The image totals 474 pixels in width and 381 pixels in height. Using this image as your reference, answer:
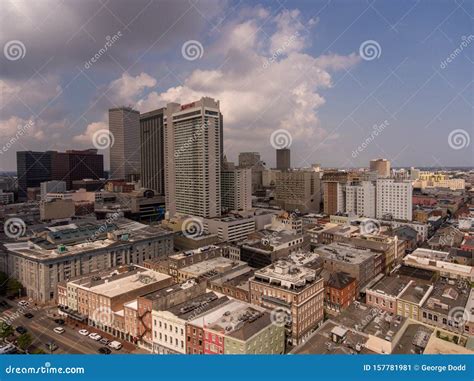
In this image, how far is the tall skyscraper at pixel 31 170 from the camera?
3182 centimetres

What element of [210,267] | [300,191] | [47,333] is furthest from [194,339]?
Answer: [300,191]

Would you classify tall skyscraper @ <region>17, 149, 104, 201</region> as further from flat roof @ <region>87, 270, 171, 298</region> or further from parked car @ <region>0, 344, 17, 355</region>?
parked car @ <region>0, 344, 17, 355</region>

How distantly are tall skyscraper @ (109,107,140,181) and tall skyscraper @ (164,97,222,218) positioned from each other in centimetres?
1489

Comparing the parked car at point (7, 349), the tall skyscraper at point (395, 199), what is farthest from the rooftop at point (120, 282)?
the tall skyscraper at point (395, 199)

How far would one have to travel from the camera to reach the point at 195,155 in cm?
1911

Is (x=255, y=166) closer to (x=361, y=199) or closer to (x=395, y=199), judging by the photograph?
(x=361, y=199)

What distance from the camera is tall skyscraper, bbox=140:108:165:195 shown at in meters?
32.8

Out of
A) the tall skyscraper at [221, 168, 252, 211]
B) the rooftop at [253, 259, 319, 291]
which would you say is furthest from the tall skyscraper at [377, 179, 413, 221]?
the rooftop at [253, 259, 319, 291]

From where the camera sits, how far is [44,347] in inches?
276

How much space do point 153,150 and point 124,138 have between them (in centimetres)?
412

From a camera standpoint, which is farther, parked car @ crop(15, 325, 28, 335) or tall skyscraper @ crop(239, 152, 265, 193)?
tall skyscraper @ crop(239, 152, 265, 193)

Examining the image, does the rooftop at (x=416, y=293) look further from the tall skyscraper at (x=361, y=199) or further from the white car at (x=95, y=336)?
the tall skyscraper at (x=361, y=199)

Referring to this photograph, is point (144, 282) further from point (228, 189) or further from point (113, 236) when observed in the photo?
point (228, 189)

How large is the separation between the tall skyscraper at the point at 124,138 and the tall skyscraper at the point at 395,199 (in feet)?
83.5
